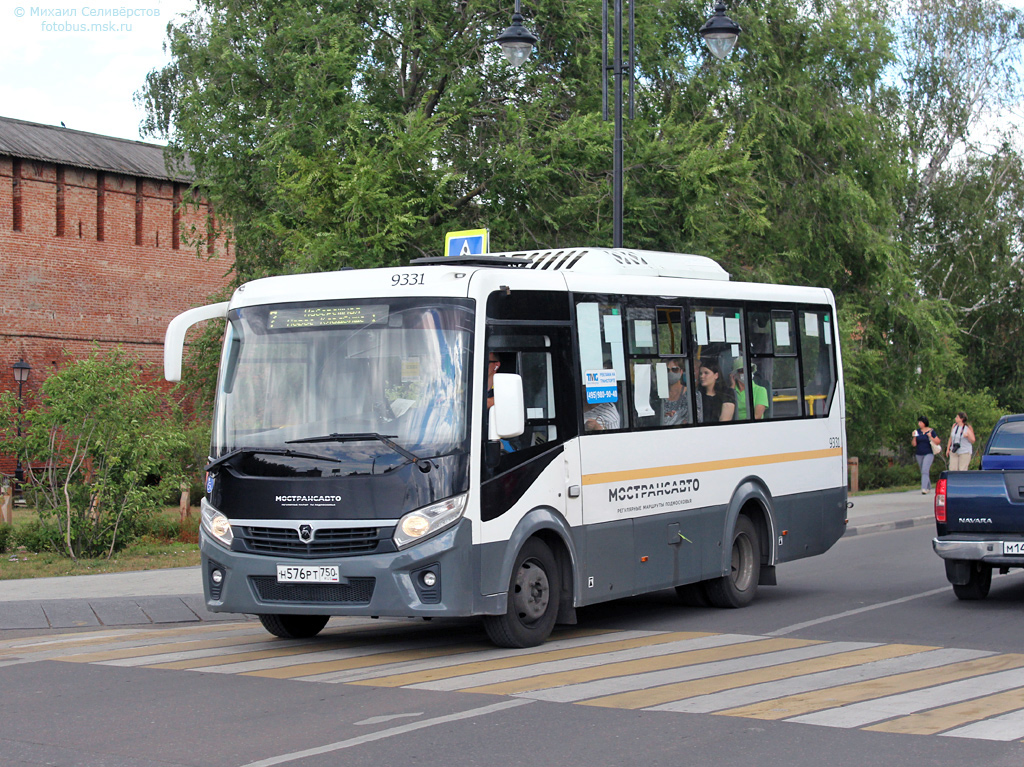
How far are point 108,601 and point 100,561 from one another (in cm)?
462

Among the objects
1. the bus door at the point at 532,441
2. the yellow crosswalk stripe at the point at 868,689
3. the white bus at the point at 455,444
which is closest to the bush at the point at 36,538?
the white bus at the point at 455,444

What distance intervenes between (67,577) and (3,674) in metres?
6.14

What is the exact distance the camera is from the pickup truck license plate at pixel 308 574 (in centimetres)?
926

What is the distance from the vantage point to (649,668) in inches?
350

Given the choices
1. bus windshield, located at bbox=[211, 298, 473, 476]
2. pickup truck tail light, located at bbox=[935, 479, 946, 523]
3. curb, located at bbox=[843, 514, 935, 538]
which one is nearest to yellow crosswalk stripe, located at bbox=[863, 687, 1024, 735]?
bus windshield, located at bbox=[211, 298, 473, 476]

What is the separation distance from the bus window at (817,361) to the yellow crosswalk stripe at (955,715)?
20.1 feet

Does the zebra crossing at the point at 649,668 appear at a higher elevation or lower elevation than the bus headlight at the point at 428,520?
lower

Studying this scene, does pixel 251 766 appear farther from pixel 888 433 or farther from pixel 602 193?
pixel 888 433

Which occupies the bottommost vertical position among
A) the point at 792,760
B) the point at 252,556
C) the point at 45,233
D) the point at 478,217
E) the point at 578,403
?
the point at 792,760

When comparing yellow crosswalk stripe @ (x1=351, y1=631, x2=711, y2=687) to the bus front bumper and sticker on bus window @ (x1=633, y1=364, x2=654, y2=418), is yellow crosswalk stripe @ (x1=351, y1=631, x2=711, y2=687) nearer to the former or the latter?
the bus front bumper

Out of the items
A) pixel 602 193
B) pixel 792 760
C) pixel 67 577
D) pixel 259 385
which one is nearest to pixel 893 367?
pixel 602 193

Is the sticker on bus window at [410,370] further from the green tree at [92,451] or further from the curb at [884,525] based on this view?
the curb at [884,525]

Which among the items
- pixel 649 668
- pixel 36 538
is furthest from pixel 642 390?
pixel 36 538

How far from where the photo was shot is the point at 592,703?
25.0 ft
